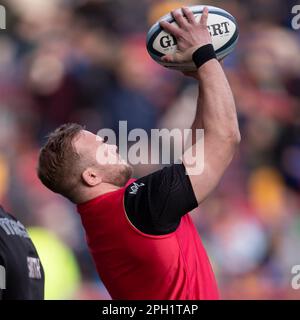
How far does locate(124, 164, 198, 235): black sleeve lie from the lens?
291 cm

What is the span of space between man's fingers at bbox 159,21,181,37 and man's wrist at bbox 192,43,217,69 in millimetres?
164

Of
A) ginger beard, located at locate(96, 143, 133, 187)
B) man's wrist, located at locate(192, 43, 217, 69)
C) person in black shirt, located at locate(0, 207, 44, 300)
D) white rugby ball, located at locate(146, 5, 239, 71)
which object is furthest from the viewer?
white rugby ball, located at locate(146, 5, 239, 71)

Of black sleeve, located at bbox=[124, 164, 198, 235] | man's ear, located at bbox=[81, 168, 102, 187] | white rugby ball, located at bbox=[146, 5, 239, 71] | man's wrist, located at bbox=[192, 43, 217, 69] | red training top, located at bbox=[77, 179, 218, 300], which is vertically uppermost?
white rugby ball, located at bbox=[146, 5, 239, 71]

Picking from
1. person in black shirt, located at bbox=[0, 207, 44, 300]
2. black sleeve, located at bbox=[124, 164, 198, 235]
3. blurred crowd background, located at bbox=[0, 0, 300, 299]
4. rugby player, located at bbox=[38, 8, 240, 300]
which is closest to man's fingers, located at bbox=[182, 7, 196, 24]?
rugby player, located at bbox=[38, 8, 240, 300]

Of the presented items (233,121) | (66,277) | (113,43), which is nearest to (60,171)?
(233,121)

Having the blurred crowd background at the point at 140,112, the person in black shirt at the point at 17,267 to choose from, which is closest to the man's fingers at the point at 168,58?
the person in black shirt at the point at 17,267

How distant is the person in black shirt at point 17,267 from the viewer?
107 inches

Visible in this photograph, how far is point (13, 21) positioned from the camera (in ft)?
25.3

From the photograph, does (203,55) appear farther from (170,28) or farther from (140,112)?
(140,112)

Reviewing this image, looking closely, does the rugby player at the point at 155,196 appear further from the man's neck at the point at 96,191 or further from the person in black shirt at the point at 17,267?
the person in black shirt at the point at 17,267

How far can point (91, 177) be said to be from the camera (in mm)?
3143

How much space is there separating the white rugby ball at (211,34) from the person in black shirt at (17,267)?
3.51 feet

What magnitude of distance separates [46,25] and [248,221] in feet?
9.89

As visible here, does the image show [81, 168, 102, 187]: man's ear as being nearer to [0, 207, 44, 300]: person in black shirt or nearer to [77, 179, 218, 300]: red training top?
[77, 179, 218, 300]: red training top
